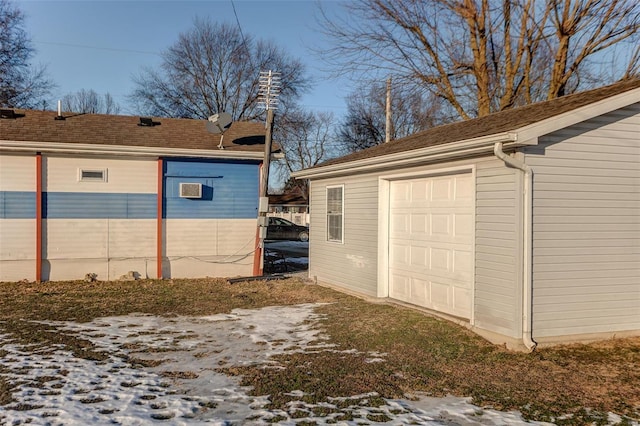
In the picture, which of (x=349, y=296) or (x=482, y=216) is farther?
(x=349, y=296)

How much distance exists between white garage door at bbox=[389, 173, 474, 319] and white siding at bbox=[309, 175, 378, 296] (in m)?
0.48

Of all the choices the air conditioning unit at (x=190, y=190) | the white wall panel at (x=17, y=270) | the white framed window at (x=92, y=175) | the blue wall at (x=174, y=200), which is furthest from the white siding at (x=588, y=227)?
the white wall panel at (x=17, y=270)

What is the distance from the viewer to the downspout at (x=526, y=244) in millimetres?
6289

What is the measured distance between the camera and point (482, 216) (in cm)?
695

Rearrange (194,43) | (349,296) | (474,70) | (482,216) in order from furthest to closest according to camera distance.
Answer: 1. (194,43)
2. (474,70)
3. (349,296)
4. (482,216)

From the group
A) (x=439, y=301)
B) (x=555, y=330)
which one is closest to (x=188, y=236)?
(x=439, y=301)

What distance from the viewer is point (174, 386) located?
5.03m

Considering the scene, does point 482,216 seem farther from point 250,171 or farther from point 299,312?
point 250,171

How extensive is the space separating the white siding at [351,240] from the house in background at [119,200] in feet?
6.46

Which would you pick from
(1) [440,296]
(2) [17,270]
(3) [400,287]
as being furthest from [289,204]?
(1) [440,296]

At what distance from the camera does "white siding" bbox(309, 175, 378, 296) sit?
991cm

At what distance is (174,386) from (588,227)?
17.6 ft

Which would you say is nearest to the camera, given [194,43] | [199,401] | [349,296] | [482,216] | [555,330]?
[199,401]

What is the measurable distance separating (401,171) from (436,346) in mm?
3462
